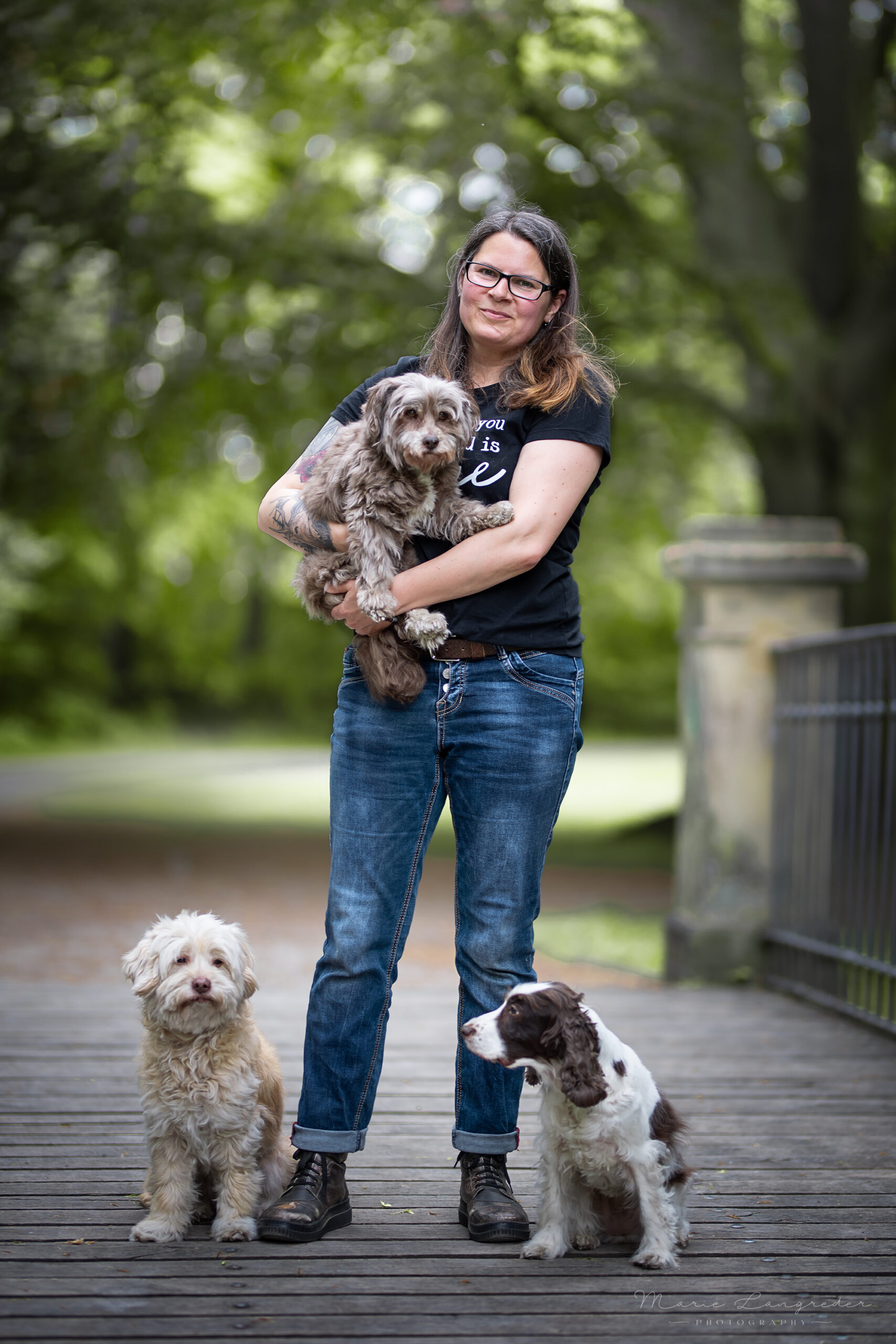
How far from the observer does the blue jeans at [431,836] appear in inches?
125

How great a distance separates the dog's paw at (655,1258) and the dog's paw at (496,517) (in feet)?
5.57

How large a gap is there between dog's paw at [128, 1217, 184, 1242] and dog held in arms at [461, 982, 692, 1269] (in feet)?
2.69

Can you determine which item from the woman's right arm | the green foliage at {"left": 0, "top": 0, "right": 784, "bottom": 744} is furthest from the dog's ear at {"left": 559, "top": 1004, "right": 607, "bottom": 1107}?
the green foliage at {"left": 0, "top": 0, "right": 784, "bottom": 744}

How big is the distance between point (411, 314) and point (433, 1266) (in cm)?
988

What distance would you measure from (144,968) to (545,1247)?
1.14 m

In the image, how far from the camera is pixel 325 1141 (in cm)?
319

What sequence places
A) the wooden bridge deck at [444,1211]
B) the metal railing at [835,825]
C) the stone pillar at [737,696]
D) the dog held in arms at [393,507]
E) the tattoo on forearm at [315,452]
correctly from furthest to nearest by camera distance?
the stone pillar at [737,696] → the metal railing at [835,825] → the tattoo on forearm at [315,452] → the dog held in arms at [393,507] → the wooden bridge deck at [444,1211]

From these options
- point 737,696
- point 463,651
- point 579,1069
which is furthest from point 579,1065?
point 737,696

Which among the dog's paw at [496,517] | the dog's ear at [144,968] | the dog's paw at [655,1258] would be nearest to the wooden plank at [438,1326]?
the dog's paw at [655,1258]

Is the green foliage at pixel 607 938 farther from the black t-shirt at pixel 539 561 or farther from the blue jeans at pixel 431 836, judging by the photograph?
the black t-shirt at pixel 539 561

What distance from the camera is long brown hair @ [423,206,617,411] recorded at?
321 cm

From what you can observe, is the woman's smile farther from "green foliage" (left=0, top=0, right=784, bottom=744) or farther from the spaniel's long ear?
"green foliage" (left=0, top=0, right=784, bottom=744)

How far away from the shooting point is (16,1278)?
9.25 feet

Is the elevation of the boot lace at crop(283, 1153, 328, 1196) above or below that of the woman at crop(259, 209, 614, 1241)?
below
